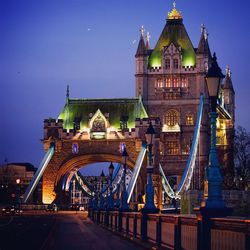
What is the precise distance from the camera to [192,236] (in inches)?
730

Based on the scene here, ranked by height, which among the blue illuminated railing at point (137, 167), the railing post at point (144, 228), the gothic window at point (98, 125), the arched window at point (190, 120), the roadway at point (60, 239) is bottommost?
the roadway at point (60, 239)

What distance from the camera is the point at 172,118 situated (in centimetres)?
11419

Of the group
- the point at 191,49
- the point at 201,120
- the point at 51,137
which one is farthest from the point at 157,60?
the point at 51,137

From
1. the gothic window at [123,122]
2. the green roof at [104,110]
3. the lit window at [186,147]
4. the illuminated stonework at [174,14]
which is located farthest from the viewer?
the illuminated stonework at [174,14]

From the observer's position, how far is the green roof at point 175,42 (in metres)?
117

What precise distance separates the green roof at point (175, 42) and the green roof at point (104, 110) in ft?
25.9

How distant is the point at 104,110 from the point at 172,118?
991 centimetres

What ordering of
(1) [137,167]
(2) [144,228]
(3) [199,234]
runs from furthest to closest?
(1) [137,167] < (2) [144,228] < (3) [199,234]

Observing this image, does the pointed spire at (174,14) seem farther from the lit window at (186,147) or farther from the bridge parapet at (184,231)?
the bridge parapet at (184,231)

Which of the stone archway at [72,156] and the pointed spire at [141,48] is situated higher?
the pointed spire at [141,48]

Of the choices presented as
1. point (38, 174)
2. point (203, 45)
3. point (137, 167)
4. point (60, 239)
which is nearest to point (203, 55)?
point (203, 45)

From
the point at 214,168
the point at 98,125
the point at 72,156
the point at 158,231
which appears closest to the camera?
the point at 214,168

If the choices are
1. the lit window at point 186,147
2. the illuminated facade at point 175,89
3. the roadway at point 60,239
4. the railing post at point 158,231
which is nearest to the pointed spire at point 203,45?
the illuminated facade at point 175,89

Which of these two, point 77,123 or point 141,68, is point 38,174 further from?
point 141,68
